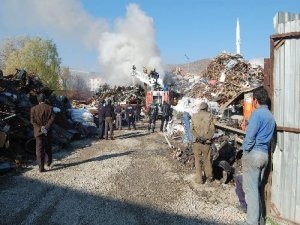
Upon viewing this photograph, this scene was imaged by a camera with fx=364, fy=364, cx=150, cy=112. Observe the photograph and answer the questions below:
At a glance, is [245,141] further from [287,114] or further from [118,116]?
[118,116]

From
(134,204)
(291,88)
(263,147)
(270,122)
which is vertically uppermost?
(291,88)

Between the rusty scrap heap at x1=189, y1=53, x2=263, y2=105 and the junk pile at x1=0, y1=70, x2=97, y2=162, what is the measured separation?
7182mm

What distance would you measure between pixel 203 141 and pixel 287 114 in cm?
300

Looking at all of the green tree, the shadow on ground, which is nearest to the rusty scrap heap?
the shadow on ground

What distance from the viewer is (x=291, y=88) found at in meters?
5.45

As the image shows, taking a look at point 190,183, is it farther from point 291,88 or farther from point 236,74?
point 236,74

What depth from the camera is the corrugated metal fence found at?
5.39 m

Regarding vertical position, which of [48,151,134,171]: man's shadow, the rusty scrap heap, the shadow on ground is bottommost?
the shadow on ground

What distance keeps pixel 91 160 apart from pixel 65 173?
1.86 m

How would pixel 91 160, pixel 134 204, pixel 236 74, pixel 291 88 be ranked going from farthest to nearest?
pixel 236 74 < pixel 91 160 < pixel 134 204 < pixel 291 88

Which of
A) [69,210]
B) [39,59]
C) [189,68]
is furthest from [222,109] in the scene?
[189,68]

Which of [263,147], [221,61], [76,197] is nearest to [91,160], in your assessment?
[76,197]

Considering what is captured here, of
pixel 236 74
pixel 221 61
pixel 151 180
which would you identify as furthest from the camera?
pixel 221 61

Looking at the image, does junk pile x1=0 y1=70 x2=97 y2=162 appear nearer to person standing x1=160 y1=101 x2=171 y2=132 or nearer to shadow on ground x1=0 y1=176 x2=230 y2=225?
shadow on ground x1=0 y1=176 x2=230 y2=225
